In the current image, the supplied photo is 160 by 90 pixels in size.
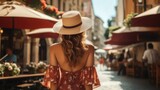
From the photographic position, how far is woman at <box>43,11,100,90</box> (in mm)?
3744

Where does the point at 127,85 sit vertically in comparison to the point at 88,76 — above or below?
below

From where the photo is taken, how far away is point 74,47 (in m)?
3.77

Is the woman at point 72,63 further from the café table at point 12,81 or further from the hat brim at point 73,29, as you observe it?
the café table at point 12,81

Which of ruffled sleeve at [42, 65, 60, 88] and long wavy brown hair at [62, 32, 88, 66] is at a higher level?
long wavy brown hair at [62, 32, 88, 66]

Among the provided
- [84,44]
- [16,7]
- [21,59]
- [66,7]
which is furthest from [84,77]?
[66,7]

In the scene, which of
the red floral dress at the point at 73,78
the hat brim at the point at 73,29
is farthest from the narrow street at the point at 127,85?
the red floral dress at the point at 73,78

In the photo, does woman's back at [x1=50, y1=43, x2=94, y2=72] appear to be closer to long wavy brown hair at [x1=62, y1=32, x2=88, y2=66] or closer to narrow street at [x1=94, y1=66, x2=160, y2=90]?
long wavy brown hair at [x1=62, y1=32, x2=88, y2=66]

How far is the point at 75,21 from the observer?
3.91 metres

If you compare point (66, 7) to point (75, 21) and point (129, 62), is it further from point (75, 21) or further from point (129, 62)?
point (75, 21)

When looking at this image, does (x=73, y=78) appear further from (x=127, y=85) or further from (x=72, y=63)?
(x=127, y=85)

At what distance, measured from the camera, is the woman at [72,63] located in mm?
3744

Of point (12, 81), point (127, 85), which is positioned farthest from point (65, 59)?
point (127, 85)

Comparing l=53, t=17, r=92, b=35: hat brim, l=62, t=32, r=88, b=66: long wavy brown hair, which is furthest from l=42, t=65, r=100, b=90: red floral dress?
l=53, t=17, r=92, b=35: hat brim

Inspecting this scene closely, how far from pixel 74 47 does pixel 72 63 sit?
17 centimetres
